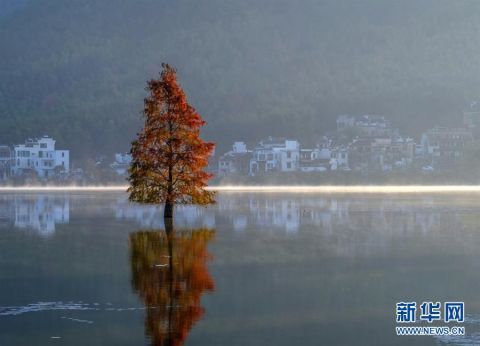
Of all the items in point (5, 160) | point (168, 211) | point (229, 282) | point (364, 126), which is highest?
point (364, 126)

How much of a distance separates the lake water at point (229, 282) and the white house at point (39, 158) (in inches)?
3831

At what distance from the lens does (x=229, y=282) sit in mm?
21328

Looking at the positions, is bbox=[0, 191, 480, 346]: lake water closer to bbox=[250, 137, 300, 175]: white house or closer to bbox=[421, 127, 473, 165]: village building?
bbox=[250, 137, 300, 175]: white house

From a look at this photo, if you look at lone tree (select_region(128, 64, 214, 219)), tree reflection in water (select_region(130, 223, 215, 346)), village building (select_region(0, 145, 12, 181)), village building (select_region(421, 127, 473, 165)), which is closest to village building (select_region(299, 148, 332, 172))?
village building (select_region(421, 127, 473, 165))

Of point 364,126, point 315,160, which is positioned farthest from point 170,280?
point 364,126

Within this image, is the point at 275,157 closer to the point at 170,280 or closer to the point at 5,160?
the point at 5,160

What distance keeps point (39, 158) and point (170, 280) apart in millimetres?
116741

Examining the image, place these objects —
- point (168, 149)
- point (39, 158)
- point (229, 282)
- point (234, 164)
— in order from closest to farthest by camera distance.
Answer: point (229, 282) → point (168, 149) → point (39, 158) → point (234, 164)

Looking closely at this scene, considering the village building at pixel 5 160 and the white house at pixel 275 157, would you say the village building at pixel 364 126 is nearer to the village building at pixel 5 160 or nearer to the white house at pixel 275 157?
the white house at pixel 275 157

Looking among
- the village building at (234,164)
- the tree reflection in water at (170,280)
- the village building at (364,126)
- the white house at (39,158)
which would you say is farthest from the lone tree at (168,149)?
the village building at (364,126)

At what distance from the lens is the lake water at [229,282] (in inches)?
646

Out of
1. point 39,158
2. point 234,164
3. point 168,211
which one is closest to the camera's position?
point 168,211

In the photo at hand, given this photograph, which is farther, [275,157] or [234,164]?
[234,164]

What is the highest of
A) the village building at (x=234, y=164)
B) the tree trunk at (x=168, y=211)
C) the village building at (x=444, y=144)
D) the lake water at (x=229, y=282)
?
the village building at (x=444, y=144)
